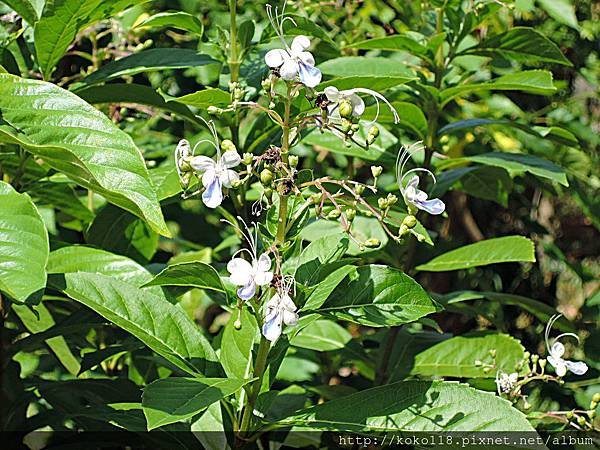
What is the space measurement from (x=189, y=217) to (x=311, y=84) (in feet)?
4.28

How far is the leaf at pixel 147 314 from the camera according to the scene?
1.16m

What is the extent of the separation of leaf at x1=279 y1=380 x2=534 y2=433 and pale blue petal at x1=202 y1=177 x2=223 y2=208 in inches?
14.3

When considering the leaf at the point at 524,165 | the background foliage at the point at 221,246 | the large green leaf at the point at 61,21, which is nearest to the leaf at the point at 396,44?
the background foliage at the point at 221,246

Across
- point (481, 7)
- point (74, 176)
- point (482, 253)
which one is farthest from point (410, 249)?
point (74, 176)

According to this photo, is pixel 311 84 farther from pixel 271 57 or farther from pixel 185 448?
pixel 185 448

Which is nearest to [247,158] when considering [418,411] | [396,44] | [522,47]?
[418,411]

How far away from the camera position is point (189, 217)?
7.38ft

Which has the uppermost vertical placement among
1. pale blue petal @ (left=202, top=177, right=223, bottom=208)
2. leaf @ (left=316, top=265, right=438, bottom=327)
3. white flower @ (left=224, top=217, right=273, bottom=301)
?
pale blue petal @ (left=202, top=177, right=223, bottom=208)

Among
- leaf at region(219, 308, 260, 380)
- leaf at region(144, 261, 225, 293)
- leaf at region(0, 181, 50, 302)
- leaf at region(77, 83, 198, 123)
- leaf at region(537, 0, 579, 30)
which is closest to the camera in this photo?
leaf at region(0, 181, 50, 302)

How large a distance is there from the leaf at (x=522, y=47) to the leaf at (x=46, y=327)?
974 mm

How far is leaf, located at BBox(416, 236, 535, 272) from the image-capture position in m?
1.49

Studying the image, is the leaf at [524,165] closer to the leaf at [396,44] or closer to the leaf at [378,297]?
the leaf at [396,44]

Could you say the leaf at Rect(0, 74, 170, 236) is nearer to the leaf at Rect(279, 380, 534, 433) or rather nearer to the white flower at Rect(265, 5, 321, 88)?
the white flower at Rect(265, 5, 321, 88)

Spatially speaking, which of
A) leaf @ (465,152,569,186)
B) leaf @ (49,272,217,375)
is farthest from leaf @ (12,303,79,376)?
leaf @ (465,152,569,186)
